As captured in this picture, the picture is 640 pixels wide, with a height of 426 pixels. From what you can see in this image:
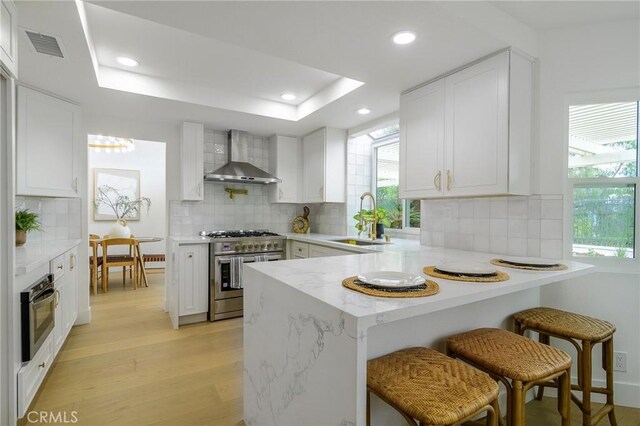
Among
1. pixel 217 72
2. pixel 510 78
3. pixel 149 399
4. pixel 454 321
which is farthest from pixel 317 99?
pixel 149 399

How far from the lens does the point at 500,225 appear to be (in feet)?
7.45

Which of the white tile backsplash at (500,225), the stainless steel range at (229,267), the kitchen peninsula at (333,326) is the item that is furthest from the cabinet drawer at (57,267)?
the white tile backsplash at (500,225)

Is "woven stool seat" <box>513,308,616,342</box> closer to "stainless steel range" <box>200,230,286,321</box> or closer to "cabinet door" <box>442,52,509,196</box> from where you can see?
"cabinet door" <box>442,52,509,196</box>

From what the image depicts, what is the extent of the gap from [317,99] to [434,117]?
4.17ft

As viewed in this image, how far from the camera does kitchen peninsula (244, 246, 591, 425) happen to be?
3.22 ft

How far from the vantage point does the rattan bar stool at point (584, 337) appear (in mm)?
1561

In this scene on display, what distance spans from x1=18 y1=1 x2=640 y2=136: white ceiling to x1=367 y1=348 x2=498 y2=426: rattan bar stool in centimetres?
163

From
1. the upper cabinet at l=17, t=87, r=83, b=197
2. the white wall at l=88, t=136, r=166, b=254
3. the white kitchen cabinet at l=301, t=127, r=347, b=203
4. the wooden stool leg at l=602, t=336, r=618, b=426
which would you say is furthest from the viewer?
the white wall at l=88, t=136, r=166, b=254

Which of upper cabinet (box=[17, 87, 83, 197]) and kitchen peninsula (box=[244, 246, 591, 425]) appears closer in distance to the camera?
kitchen peninsula (box=[244, 246, 591, 425])

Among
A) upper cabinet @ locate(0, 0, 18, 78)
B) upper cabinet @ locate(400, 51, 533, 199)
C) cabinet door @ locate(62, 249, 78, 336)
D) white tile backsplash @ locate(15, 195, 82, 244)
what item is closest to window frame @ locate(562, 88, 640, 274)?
upper cabinet @ locate(400, 51, 533, 199)

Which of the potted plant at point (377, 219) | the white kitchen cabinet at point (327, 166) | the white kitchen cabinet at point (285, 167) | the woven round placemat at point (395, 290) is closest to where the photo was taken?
the woven round placemat at point (395, 290)

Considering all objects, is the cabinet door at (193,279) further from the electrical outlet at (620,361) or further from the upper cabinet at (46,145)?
the electrical outlet at (620,361)

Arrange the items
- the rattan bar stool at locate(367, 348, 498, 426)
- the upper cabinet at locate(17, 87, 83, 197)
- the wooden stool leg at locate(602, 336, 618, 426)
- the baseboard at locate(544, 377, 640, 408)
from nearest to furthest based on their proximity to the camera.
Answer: the rattan bar stool at locate(367, 348, 498, 426) → the wooden stool leg at locate(602, 336, 618, 426) → the baseboard at locate(544, 377, 640, 408) → the upper cabinet at locate(17, 87, 83, 197)

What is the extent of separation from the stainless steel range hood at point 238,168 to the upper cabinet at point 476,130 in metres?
1.96
